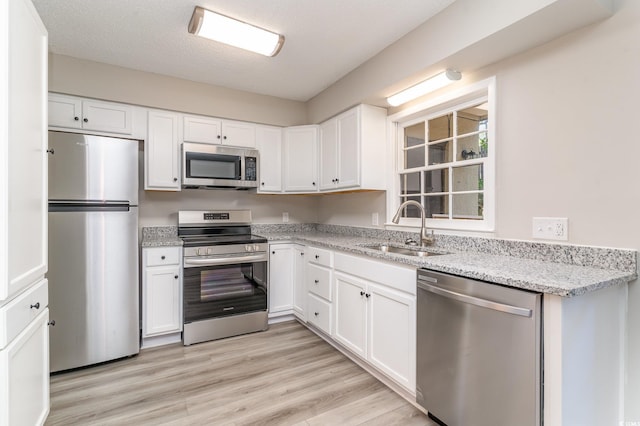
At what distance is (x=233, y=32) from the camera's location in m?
2.16

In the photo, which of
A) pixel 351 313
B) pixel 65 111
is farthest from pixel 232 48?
pixel 351 313

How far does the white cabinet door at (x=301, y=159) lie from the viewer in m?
3.53

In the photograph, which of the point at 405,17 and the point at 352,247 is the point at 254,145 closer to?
the point at 352,247

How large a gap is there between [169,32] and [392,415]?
3.02 metres

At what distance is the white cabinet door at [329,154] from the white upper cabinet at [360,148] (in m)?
0.02

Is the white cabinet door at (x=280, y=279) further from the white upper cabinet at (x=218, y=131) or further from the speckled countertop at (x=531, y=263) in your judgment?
the white upper cabinet at (x=218, y=131)

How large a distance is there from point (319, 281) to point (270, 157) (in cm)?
157

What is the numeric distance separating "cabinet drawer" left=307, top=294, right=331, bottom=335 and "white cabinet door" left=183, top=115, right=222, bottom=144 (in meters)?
1.93

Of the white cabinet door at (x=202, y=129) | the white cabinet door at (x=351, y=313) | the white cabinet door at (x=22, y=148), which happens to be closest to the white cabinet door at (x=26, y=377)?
the white cabinet door at (x=22, y=148)

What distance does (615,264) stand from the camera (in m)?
1.48

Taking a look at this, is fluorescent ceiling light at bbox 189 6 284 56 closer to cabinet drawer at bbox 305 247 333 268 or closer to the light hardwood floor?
cabinet drawer at bbox 305 247 333 268

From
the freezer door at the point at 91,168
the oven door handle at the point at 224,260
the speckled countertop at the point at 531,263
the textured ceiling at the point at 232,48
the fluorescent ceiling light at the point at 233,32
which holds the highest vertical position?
the textured ceiling at the point at 232,48

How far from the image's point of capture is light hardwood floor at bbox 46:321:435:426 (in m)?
1.79

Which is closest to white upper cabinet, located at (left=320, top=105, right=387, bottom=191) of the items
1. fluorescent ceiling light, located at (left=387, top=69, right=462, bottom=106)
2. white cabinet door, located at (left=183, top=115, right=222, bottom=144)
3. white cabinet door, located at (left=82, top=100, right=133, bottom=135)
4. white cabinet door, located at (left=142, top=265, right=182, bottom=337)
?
fluorescent ceiling light, located at (left=387, top=69, right=462, bottom=106)
